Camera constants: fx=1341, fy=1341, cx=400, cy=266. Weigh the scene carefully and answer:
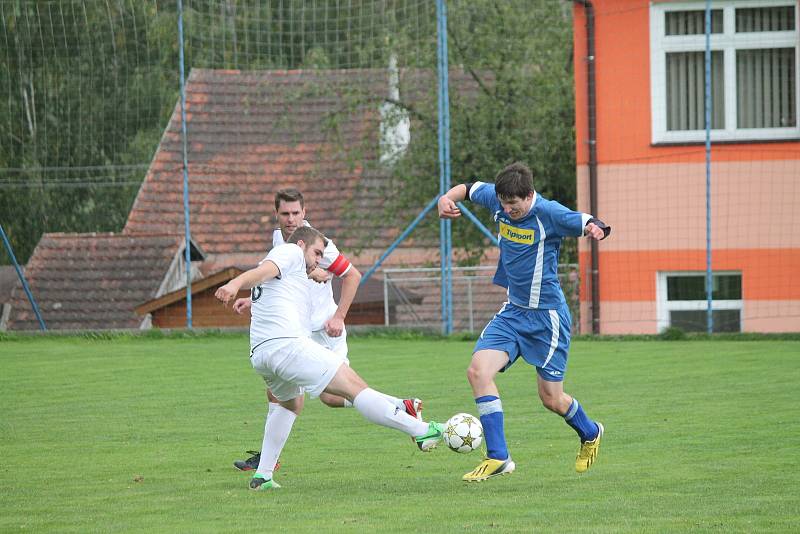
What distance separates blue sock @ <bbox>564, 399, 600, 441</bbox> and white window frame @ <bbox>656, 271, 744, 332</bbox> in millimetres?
10494

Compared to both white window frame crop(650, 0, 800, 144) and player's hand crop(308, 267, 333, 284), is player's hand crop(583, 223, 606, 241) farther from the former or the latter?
white window frame crop(650, 0, 800, 144)

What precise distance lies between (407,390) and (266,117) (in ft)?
53.4

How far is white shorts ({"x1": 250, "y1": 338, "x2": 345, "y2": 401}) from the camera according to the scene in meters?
8.10

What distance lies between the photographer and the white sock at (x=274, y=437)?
27.2 ft

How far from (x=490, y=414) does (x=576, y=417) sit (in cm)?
71

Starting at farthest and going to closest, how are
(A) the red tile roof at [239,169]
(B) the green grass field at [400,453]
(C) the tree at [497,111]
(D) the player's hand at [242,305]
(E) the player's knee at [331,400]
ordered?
(A) the red tile roof at [239,169] < (C) the tree at [497,111] < (E) the player's knee at [331,400] < (D) the player's hand at [242,305] < (B) the green grass field at [400,453]

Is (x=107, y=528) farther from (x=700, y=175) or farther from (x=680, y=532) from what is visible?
(x=700, y=175)

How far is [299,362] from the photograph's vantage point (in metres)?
8.11

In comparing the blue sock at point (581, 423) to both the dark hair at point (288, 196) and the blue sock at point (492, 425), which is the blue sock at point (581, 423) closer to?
the blue sock at point (492, 425)

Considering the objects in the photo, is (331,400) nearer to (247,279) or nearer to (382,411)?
(382,411)

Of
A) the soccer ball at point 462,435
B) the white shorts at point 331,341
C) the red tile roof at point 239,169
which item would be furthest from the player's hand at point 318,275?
the red tile roof at point 239,169

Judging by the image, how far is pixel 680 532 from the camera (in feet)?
20.9

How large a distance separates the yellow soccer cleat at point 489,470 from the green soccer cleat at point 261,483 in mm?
1175

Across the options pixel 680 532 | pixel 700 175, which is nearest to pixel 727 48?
pixel 700 175
